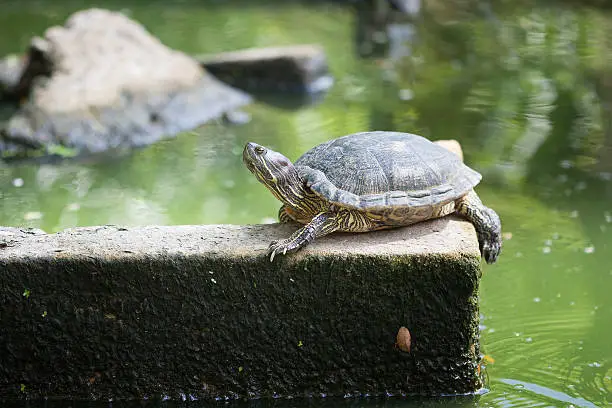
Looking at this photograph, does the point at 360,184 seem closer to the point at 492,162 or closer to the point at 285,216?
the point at 285,216

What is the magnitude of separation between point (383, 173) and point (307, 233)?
1.53ft

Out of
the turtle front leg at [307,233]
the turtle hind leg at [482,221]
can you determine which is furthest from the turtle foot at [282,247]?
the turtle hind leg at [482,221]

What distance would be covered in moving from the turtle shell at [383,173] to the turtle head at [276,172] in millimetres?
60

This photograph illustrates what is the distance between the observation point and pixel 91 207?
236 inches

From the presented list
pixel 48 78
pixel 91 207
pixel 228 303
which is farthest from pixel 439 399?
pixel 48 78

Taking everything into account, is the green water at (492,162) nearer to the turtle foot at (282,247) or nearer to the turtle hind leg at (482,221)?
the turtle hind leg at (482,221)

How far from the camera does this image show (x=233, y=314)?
362cm

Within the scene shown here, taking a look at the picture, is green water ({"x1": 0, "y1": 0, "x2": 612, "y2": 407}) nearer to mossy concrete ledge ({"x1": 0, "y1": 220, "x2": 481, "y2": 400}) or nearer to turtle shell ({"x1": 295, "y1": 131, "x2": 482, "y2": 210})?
mossy concrete ledge ({"x1": 0, "y1": 220, "x2": 481, "y2": 400})

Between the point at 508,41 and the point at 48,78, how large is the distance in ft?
19.3

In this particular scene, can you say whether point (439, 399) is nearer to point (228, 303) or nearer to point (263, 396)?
point (263, 396)

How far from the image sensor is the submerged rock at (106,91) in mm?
7449

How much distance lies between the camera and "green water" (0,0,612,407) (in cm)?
429

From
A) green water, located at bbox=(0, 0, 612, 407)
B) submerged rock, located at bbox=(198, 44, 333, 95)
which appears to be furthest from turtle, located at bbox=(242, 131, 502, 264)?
submerged rock, located at bbox=(198, 44, 333, 95)

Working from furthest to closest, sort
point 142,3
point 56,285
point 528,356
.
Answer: point 142,3 < point 528,356 < point 56,285
